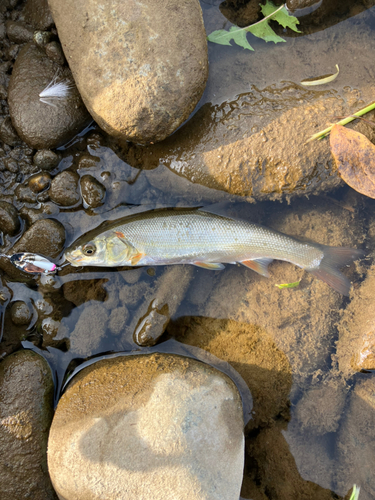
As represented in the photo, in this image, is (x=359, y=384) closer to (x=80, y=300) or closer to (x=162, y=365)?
(x=162, y=365)

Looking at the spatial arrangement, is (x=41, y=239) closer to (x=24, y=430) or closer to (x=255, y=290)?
(x=24, y=430)

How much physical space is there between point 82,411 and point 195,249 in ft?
6.67

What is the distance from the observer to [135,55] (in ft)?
10.9

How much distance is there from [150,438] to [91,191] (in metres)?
2.71

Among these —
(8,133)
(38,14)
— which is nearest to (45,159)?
(8,133)

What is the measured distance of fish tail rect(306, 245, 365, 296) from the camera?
4016 mm

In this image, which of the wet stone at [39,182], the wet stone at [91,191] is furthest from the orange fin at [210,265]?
the wet stone at [39,182]

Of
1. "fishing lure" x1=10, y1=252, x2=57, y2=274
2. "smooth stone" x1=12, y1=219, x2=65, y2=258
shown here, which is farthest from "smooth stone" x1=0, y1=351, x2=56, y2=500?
"smooth stone" x1=12, y1=219, x2=65, y2=258

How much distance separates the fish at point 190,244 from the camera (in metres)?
3.85

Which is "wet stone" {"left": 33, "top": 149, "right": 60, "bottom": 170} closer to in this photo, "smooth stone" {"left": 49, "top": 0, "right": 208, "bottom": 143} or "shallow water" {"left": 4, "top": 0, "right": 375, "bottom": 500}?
"shallow water" {"left": 4, "top": 0, "right": 375, "bottom": 500}

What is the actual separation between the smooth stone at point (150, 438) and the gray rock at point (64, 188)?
6.85 ft

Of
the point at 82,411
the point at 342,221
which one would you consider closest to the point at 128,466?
the point at 82,411

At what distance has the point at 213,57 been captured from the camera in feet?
13.3

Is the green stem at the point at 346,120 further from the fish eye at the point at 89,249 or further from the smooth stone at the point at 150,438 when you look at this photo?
the smooth stone at the point at 150,438
